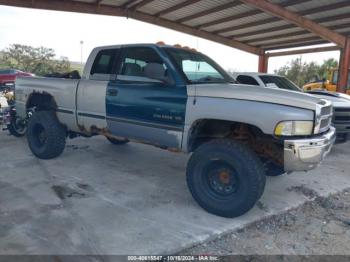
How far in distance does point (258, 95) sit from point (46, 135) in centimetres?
380

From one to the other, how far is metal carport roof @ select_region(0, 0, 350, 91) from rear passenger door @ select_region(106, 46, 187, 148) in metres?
6.03

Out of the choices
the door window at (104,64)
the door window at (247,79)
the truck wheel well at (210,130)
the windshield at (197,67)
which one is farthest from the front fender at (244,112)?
the door window at (247,79)

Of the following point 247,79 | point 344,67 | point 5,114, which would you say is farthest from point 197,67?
point 344,67

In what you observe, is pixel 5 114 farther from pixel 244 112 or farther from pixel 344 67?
pixel 344 67

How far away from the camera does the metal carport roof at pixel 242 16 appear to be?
10.5 meters

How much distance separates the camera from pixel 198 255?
3109 mm

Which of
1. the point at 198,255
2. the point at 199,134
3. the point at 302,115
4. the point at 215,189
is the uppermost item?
the point at 302,115

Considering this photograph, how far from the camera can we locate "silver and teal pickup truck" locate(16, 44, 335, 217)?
144 inches

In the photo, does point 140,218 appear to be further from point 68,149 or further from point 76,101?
point 68,149

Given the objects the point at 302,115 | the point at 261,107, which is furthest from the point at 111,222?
the point at 302,115

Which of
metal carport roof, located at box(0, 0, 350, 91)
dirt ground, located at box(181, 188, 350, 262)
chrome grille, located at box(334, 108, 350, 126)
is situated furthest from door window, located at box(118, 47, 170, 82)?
metal carport roof, located at box(0, 0, 350, 91)

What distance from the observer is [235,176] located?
12.9 ft

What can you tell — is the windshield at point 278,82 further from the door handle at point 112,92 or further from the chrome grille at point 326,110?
the door handle at point 112,92

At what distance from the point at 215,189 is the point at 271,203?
2.96ft
